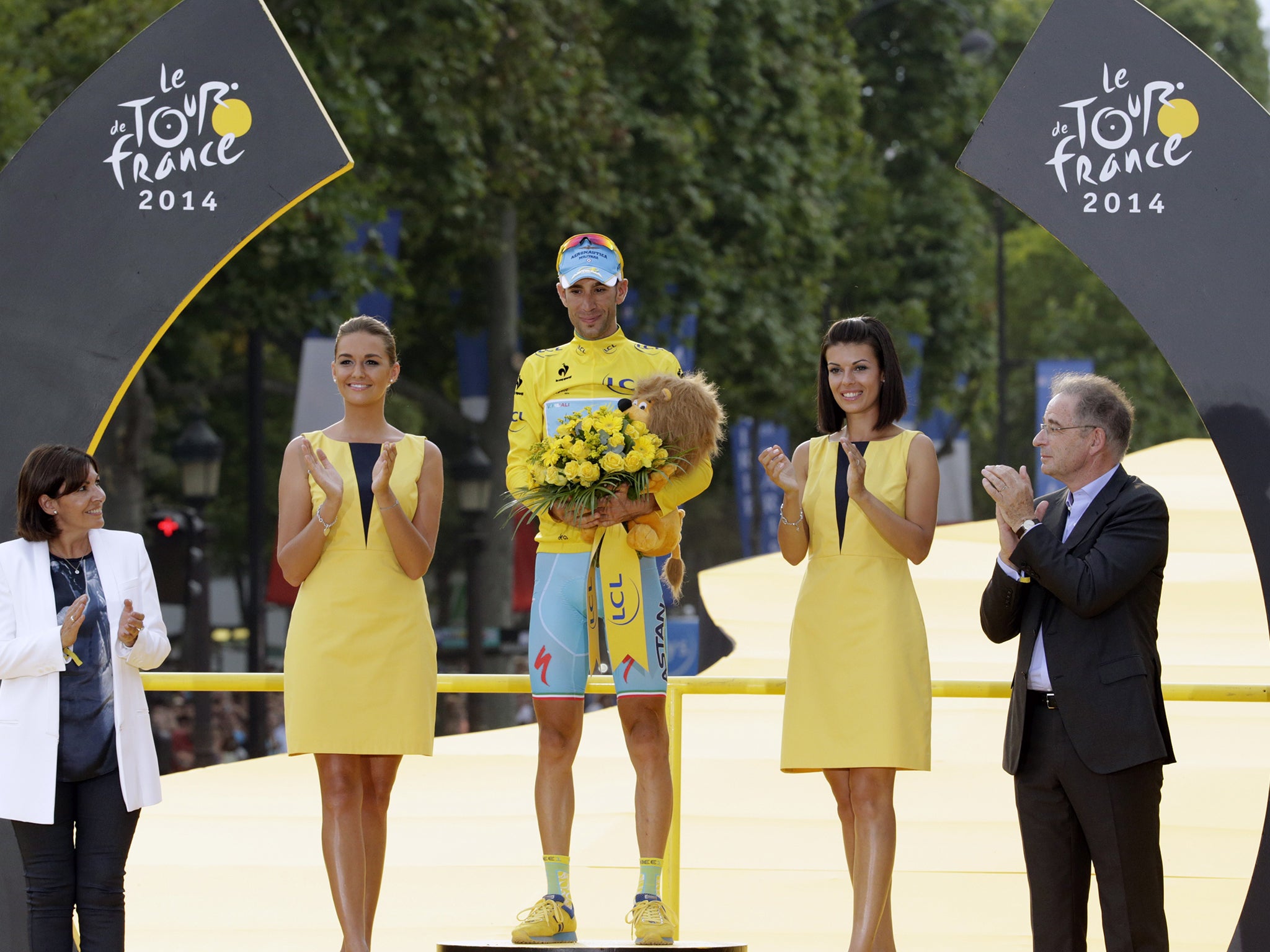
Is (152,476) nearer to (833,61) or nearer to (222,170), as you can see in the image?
(833,61)

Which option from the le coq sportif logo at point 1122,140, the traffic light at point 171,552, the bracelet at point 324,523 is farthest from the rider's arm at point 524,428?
the traffic light at point 171,552

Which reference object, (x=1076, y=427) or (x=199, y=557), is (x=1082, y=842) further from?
(x=199, y=557)

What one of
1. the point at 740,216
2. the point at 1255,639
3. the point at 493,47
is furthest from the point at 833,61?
the point at 1255,639

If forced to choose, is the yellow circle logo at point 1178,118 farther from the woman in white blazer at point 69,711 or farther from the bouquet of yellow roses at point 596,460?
the woman in white blazer at point 69,711

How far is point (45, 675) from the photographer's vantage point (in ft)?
16.9

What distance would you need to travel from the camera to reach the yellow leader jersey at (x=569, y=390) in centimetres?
574

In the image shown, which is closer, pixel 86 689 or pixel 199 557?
pixel 86 689

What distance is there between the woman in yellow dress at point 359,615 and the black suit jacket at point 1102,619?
1.86 meters

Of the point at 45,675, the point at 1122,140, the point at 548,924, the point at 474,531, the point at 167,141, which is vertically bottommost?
the point at 548,924

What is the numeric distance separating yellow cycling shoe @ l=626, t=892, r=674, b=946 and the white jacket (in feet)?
5.06

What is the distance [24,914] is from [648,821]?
225 centimetres

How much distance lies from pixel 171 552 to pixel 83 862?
1529 centimetres

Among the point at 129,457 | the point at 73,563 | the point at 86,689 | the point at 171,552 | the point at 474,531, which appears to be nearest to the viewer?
the point at 86,689

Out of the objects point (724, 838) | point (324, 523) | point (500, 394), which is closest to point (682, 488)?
point (324, 523)
